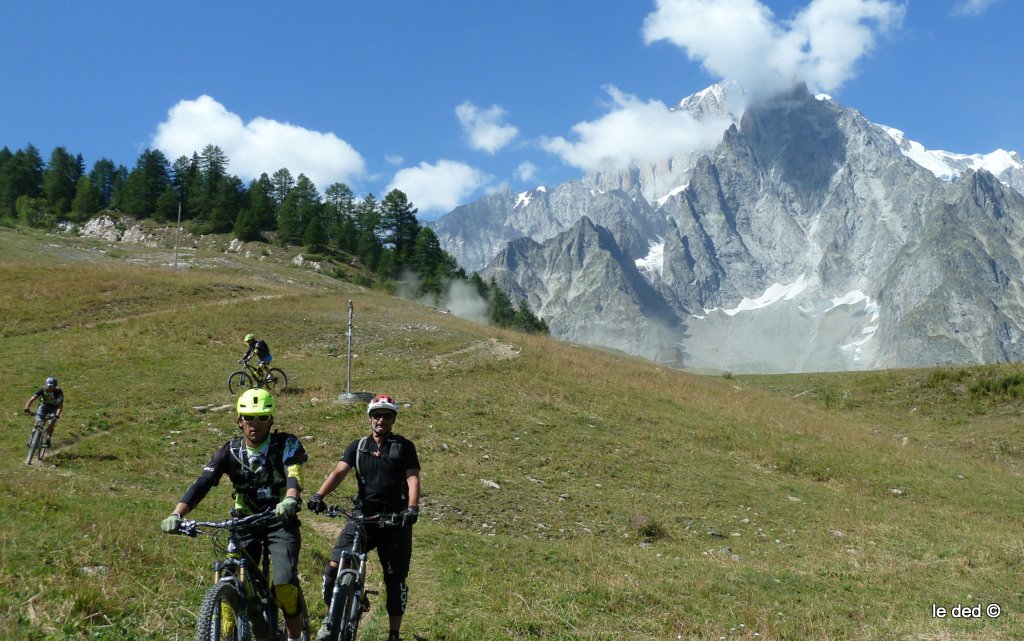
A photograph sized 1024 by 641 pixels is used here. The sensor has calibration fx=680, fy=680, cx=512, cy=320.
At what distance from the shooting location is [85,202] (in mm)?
111438

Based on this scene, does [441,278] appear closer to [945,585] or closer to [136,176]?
[136,176]

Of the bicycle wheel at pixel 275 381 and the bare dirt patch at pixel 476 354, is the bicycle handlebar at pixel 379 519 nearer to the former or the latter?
the bicycle wheel at pixel 275 381

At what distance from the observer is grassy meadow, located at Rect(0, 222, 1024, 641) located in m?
9.98

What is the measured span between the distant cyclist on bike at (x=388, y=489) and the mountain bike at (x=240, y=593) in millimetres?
1109

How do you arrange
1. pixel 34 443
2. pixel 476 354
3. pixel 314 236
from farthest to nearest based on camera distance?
pixel 314 236 → pixel 476 354 → pixel 34 443

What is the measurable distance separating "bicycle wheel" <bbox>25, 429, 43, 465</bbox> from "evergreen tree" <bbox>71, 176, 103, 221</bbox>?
109795 millimetres

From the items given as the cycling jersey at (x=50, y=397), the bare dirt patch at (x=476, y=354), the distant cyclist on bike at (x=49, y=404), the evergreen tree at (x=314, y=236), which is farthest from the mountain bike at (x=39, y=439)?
the evergreen tree at (x=314, y=236)

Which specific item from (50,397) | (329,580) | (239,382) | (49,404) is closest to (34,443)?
(49,404)

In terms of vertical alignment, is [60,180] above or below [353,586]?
above

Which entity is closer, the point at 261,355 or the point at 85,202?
the point at 261,355

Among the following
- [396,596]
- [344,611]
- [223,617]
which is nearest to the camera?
[223,617]

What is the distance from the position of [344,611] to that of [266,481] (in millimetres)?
1719

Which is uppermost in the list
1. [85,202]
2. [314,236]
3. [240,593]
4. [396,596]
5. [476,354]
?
[85,202]

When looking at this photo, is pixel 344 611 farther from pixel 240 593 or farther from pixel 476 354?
pixel 476 354
